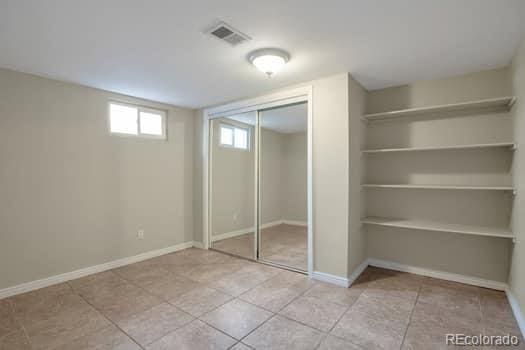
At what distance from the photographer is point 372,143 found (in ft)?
11.9

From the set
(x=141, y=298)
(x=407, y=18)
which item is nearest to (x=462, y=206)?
(x=407, y=18)

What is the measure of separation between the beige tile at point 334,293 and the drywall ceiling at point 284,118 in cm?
203

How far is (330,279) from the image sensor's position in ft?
10.1

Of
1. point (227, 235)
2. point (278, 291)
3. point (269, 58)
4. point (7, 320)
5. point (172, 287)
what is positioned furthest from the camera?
point (227, 235)

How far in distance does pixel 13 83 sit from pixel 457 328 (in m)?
5.00

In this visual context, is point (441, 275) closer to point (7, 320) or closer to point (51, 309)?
point (51, 309)

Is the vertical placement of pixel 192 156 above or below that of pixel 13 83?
below

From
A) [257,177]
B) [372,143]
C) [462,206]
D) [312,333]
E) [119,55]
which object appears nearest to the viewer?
[312,333]

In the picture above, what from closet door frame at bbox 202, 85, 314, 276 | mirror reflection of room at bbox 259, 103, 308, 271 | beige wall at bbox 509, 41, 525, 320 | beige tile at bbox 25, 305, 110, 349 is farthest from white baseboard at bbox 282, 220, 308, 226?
beige tile at bbox 25, 305, 110, 349

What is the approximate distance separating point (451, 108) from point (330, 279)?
2.44m

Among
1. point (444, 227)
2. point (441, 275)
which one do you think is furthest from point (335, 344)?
point (441, 275)

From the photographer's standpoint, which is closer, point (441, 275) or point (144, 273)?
point (441, 275)

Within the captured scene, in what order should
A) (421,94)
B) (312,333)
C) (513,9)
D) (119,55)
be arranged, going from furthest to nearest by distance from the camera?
(421,94) → (119,55) → (312,333) → (513,9)

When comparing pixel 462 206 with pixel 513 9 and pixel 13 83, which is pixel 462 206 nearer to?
pixel 513 9
